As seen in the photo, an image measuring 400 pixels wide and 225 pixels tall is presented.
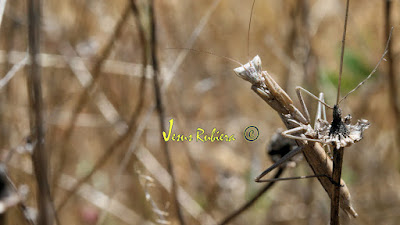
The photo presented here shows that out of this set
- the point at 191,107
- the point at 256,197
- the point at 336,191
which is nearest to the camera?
the point at 336,191

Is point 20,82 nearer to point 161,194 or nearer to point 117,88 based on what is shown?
point 117,88

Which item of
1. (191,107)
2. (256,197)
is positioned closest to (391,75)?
(256,197)

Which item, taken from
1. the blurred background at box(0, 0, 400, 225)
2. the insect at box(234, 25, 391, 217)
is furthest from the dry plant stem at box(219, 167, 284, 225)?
the blurred background at box(0, 0, 400, 225)

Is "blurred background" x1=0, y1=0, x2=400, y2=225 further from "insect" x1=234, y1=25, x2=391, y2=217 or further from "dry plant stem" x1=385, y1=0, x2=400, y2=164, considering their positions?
"insect" x1=234, y1=25, x2=391, y2=217

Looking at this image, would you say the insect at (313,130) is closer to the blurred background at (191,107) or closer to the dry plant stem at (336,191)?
the dry plant stem at (336,191)

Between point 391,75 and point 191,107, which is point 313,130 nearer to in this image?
point 391,75

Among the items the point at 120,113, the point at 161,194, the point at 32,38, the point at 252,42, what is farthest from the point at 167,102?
the point at 32,38

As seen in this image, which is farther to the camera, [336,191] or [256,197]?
[256,197]

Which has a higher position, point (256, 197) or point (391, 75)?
point (391, 75)

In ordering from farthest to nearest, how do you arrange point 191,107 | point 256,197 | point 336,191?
point 191,107 → point 256,197 → point 336,191

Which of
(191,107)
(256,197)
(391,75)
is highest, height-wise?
(391,75)

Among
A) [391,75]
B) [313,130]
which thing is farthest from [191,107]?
[313,130]
